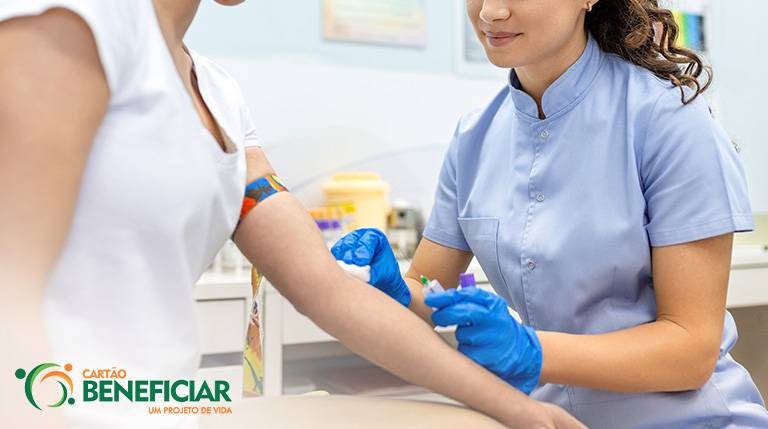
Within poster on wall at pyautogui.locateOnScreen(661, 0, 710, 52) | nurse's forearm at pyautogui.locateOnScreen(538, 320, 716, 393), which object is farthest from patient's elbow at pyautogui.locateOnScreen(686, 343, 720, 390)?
poster on wall at pyautogui.locateOnScreen(661, 0, 710, 52)

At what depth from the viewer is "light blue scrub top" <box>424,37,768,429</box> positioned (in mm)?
1089

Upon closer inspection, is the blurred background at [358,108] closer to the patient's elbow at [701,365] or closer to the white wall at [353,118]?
the white wall at [353,118]

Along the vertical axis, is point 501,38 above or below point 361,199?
above

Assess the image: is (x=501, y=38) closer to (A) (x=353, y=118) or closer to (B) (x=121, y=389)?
(B) (x=121, y=389)

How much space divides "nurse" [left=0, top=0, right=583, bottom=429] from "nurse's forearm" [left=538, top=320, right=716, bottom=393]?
12 centimetres

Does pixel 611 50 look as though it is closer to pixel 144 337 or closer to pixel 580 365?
pixel 580 365

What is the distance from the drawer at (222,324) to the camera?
1874 mm

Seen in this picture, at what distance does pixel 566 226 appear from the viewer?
1.17m

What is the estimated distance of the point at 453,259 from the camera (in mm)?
1439

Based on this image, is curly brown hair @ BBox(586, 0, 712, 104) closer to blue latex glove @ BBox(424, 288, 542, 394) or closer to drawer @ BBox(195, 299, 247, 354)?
blue latex glove @ BBox(424, 288, 542, 394)

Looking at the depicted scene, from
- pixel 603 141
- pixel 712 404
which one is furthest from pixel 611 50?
pixel 712 404

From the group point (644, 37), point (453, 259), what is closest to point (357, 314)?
point (453, 259)

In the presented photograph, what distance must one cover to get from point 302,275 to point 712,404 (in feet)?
2.24

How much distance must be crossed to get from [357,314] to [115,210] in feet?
1.18
